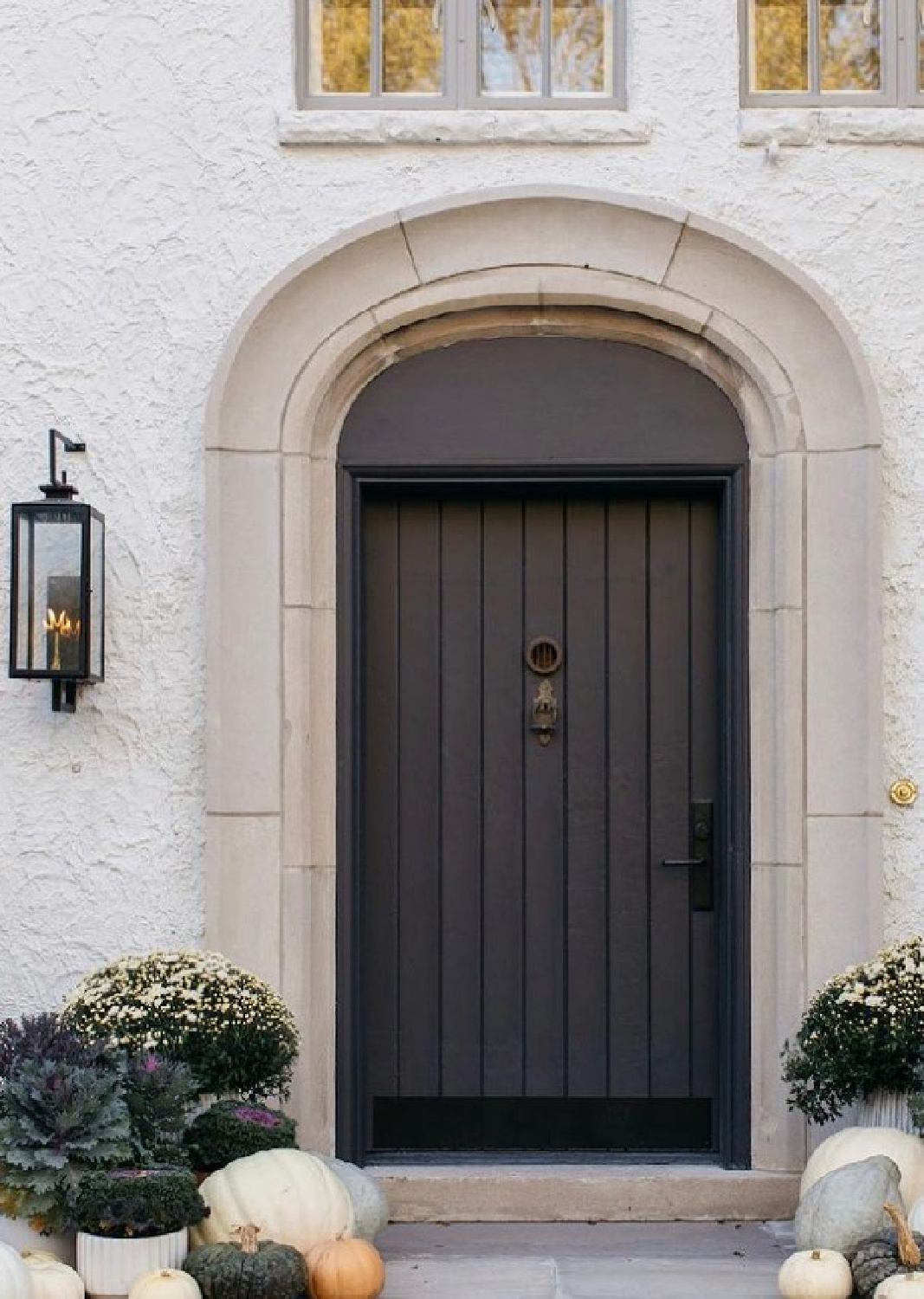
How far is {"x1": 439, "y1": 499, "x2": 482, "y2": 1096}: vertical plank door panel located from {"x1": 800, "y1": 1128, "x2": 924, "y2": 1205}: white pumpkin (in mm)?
1455

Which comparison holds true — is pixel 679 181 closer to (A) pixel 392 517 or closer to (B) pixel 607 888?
(A) pixel 392 517

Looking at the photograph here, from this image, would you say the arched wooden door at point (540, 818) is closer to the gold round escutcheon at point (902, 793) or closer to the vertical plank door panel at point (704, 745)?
the vertical plank door panel at point (704, 745)

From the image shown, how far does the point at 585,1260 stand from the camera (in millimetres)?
6219

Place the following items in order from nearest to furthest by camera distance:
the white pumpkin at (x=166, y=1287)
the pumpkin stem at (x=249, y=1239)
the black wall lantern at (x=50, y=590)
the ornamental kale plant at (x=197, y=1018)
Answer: the white pumpkin at (x=166, y=1287), the pumpkin stem at (x=249, y=1239), the ornamental kale plant at (x=197, y=1018), the black wall lantern at (x=50, y=590)

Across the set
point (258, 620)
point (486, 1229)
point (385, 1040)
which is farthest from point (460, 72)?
point (486, 1229)

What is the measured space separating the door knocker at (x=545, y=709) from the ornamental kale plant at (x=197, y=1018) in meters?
1.48

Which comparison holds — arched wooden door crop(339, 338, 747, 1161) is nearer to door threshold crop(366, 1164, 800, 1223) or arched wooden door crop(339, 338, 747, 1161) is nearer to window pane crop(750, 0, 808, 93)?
door threshold crop(366, 1164, 800, 1223)

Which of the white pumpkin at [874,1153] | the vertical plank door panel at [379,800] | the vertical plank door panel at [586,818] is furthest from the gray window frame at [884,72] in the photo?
the white pumpkin at [874,1153]

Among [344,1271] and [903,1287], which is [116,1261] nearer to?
[344,1271]

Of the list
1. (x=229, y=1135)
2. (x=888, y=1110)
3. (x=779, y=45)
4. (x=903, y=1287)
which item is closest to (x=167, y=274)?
(x=779, y=45)

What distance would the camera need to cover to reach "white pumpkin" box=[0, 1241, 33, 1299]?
5.09 m

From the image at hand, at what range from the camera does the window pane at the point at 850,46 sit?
7039 millimetres

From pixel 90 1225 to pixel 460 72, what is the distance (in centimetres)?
419

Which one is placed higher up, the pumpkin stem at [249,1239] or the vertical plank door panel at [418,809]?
the vertical plank door panel at [418,809]
